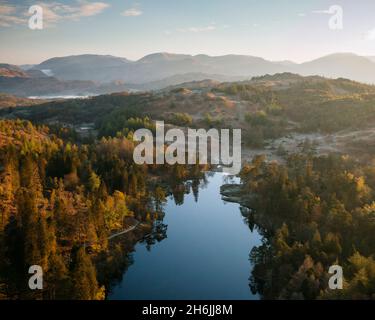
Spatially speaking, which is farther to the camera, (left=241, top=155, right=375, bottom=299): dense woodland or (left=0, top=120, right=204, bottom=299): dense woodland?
(left=0, top=120, right=204, bottom=299): dense woodland

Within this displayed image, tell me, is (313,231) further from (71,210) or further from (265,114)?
(265,114)

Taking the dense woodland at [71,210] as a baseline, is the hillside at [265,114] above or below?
above

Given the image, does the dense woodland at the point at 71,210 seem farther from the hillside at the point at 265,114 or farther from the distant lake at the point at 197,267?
the hillside at the point at 265,114

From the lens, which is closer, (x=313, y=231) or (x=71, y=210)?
(x=313, y=231)

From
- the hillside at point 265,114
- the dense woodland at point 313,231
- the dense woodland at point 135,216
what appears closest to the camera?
the dense woodland at point 313,231

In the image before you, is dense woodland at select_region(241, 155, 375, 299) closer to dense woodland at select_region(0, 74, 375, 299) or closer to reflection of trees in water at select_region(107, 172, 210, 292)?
dense woodland at select_region(0, 74, 375, 299)

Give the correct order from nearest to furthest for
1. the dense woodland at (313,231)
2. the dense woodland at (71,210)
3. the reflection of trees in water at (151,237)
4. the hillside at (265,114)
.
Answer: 1. the dense woodland at (313,231)
2. the dense woodland at (71,210)
3. the reflection of trees in water at (151,237)
4. the hillside at (265,114)

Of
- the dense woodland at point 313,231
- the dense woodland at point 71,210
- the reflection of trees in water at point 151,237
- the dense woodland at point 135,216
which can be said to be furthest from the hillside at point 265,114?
the dense woodland at point 71,210

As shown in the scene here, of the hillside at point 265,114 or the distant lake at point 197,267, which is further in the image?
the hillside at point 265,114

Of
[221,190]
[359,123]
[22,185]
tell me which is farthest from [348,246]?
[359,123]

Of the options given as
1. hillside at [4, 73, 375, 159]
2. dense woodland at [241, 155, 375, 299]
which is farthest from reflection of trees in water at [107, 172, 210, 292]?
hillside at [4, 73, 375, 159]

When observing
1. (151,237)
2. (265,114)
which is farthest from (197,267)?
(265,114)
